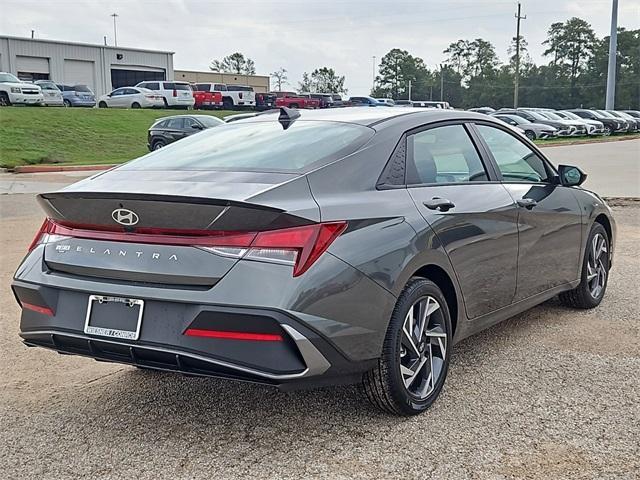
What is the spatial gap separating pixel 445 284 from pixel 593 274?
231 cm

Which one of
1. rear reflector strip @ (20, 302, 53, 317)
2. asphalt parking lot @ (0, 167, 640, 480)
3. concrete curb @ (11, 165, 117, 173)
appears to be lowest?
asphalt parking lot @ (0, 167, 640, 480)

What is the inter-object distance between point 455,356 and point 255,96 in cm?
4886

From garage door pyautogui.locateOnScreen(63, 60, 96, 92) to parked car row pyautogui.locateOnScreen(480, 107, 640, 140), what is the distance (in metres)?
35.6

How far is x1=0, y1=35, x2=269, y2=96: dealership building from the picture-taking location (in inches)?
2261

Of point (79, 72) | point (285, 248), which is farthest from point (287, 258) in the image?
point (79, 72)

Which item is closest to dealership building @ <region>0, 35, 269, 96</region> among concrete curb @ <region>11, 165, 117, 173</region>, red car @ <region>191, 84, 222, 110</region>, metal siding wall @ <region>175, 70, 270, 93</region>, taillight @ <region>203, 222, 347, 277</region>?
metal siding wall @ <region>175, 70, 270, 93</region>

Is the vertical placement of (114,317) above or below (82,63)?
below

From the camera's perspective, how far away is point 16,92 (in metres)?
35.6

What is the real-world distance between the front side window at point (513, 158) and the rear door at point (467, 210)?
0.20 meters

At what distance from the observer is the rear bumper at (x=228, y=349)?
125 inches

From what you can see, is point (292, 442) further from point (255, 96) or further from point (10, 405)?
point (255, 96)

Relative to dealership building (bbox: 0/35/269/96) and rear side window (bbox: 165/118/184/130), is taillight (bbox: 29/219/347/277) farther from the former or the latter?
dealership building (bbox: 0/35/269/96)

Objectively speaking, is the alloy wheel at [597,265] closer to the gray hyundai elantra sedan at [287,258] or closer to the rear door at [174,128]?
the gray hyundai elantra sedan at [287,258]

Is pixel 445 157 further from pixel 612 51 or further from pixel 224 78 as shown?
pixel 224 78
